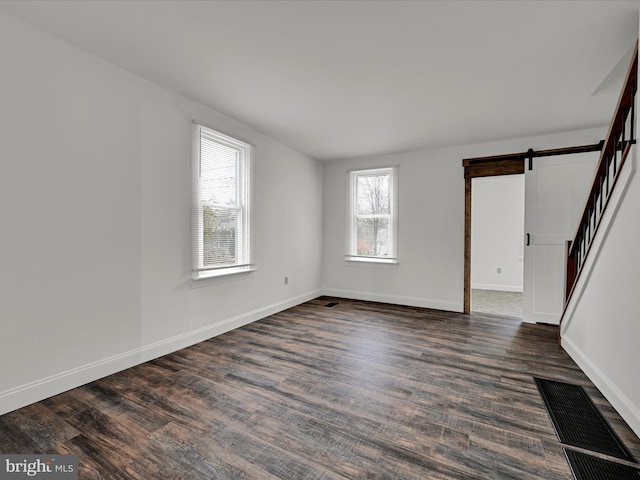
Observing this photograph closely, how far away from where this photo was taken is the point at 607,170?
2625 millimetres

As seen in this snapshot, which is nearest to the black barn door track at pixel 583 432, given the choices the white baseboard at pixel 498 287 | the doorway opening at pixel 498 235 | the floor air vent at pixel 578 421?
the floor air vent at pixel 578 421

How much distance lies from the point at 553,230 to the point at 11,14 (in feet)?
18.2

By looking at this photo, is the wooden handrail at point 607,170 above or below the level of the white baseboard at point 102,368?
above

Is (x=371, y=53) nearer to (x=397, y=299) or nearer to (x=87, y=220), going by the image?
(x=87, y=220)

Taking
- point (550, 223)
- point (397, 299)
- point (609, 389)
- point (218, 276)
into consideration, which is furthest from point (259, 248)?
point (550, 223)

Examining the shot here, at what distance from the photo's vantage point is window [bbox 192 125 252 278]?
3.30 m

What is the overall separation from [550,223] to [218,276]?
4219 millimetres

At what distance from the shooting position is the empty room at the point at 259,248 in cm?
176

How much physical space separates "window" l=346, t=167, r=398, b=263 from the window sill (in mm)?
2142

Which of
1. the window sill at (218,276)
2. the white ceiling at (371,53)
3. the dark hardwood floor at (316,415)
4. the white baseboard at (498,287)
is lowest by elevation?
the dark hardwood floor at (316,415)

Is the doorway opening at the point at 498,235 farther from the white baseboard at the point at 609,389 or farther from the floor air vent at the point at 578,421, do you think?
the floor air vent at the point at 578,421

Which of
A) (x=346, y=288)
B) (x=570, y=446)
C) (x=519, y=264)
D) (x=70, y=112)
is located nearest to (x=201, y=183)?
(x=70, y=112)

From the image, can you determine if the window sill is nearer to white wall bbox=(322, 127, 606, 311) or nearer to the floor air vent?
white wall bbox=(322, 127, 606, 311)

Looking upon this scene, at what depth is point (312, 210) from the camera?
5.43 metres
